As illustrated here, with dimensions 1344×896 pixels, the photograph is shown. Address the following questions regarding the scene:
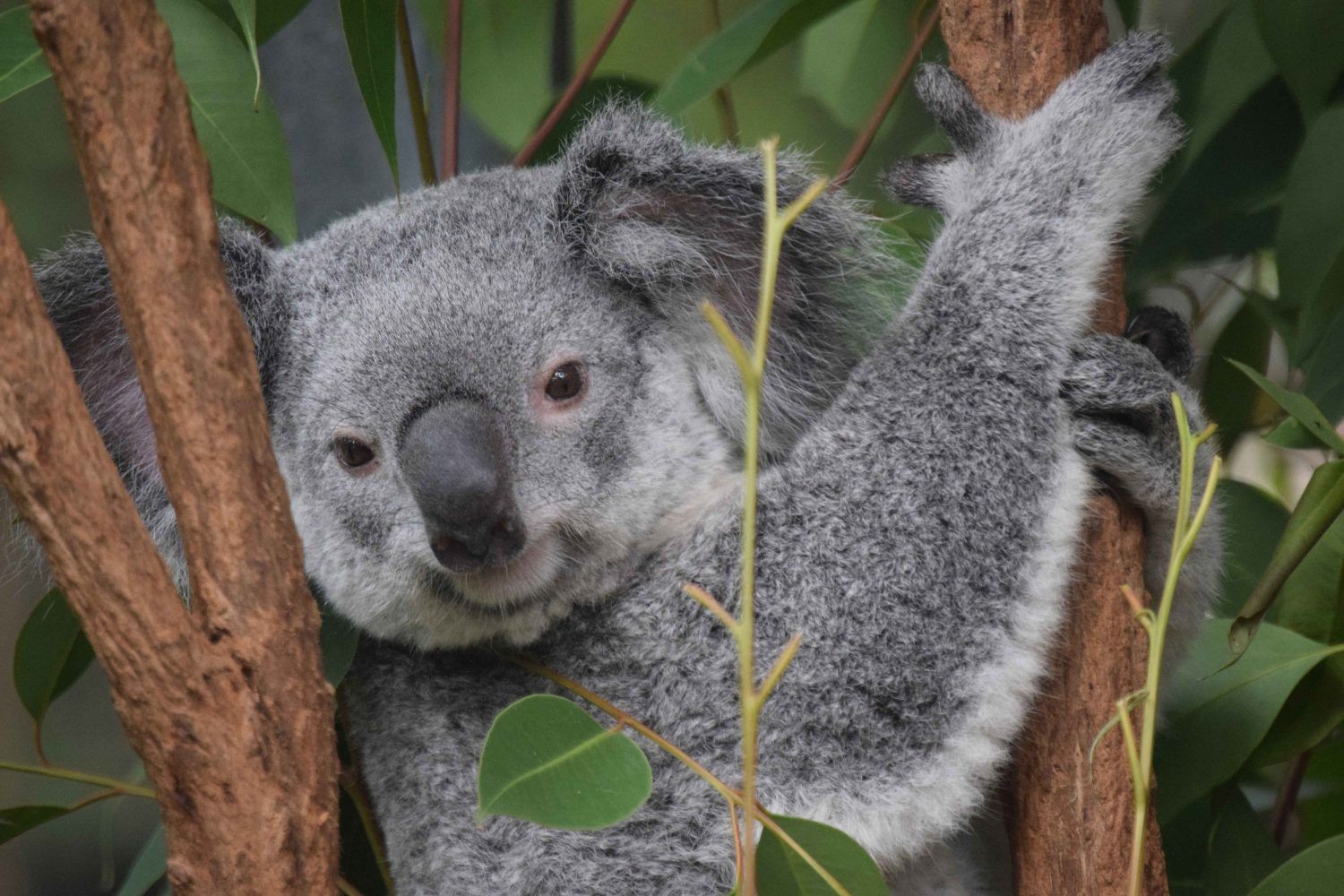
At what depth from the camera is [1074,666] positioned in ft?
4.81

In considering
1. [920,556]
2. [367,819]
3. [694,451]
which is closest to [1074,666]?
[920,556]

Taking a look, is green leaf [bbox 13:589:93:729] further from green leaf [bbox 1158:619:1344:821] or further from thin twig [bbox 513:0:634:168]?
green leaf [bbox 1158:619:1344:821]

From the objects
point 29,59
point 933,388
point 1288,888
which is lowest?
point 1288,888

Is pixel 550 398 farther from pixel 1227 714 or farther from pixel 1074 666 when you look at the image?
pixel 1227 714

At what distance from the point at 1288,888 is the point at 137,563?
1269 millimetres

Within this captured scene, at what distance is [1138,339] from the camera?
173cm

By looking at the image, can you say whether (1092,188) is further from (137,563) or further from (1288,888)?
(137,563)

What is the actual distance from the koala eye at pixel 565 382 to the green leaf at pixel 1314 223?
106cm

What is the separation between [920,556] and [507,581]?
1.70 ft

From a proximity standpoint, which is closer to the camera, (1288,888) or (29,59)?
(1288,888)

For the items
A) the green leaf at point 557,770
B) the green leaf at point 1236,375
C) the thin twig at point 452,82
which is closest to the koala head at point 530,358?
the thin twig at point 452,82

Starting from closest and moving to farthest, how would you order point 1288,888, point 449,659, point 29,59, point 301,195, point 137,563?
point 137,563 → point 1288,888 → point 29,59 → point 449,659 → point 301,195

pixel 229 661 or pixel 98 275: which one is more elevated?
pixel 98 275

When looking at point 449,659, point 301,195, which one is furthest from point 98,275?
point 301,195
